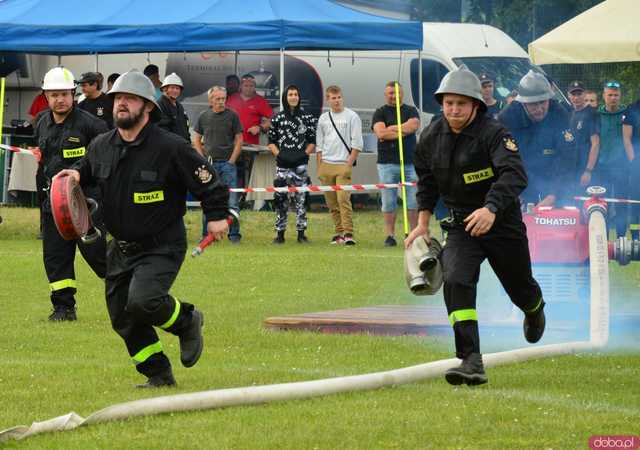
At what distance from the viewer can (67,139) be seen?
12.1m

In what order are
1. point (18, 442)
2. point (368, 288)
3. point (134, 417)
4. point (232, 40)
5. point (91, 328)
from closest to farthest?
point (18, 442), point (134, 417), point (91, 328), point (368, 288), point (232, 40)

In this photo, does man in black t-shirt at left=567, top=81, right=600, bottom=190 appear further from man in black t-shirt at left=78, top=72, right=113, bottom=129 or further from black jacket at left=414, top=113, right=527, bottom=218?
black jacket at left=414, top=113, right=527, bottom=218

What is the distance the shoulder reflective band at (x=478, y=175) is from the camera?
859 centimetres

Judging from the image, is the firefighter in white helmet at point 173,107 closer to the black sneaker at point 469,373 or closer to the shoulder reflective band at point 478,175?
the shoulder reflective band at point 478,175

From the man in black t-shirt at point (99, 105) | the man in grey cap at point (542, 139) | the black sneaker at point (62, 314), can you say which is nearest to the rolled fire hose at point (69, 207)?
the black sneaker at point (62, 314)

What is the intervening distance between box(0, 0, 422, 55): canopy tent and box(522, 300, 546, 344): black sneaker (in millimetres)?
11786

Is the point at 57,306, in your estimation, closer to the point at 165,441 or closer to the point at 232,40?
the point at 165,441

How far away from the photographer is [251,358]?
1005cm

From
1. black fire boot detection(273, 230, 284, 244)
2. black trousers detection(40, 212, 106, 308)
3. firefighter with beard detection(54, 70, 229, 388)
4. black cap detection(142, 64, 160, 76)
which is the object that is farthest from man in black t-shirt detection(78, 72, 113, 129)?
firefighter with beard detection(54, 70, 229, 388)

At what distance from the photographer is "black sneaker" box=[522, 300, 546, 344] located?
9.09 meters

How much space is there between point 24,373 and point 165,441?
257 centimetres

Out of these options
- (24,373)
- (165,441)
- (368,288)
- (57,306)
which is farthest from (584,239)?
(165,441)

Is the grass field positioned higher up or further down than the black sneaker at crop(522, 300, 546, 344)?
further down

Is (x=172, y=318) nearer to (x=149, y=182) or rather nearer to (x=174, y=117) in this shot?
(x=149, y=182)
